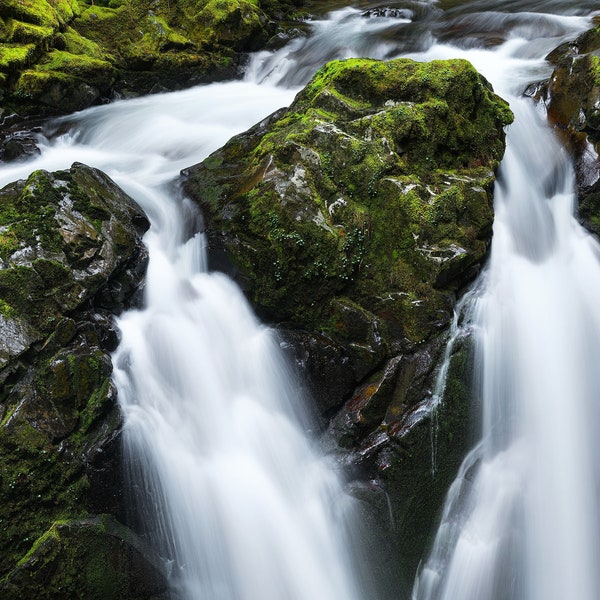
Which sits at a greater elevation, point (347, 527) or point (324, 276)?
point (324, 276)

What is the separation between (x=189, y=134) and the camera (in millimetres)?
9508

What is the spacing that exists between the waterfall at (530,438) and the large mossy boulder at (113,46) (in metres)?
8.89

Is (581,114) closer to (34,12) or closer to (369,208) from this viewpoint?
(369,208)

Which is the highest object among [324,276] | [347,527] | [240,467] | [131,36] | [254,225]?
[131,36]

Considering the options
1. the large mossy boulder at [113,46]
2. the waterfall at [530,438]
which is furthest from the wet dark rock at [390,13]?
the waterfall at [530,438]

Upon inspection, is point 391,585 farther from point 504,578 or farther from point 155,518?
point 155,518

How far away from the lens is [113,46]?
11766 mm

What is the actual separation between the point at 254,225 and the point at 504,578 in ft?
15.1

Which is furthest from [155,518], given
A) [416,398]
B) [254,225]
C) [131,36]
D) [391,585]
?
[131,36]

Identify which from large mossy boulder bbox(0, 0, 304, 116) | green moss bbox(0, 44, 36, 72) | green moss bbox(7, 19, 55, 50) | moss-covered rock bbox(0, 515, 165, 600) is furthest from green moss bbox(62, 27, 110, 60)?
moss-covered rock bbox(0, 515, 165, 600)

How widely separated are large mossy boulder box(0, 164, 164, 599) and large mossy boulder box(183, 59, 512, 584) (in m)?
1.71

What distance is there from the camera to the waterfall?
4.93 metres

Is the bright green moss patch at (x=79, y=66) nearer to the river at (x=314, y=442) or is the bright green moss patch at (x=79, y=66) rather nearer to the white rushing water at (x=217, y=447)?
the river at (x=314, y=442)

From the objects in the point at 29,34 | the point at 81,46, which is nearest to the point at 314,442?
the point at 29,34
